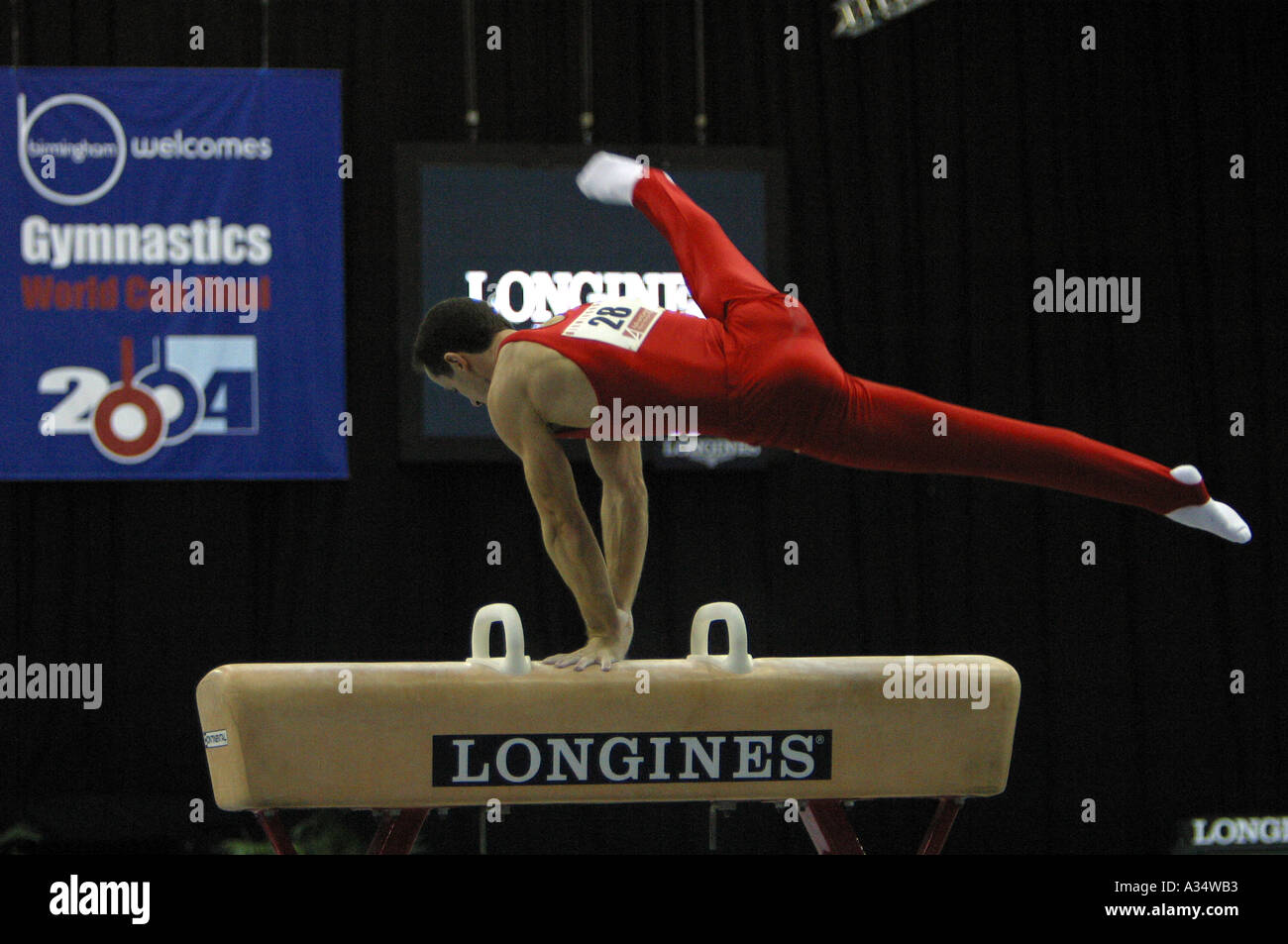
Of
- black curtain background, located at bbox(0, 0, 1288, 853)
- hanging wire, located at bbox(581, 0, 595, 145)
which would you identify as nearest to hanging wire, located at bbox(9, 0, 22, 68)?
black curtain background, located at bbox(0, 0, 1288, 853)

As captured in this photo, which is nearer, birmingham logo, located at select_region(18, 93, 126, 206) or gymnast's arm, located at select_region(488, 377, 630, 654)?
gymnast's arm, located at select_region(488, 377, 630, 654)

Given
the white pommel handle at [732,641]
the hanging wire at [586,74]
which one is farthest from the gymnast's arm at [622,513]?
the hanging wire at [586,74]

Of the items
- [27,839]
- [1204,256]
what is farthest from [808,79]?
[27,839]

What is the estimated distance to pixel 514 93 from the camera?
5594mm

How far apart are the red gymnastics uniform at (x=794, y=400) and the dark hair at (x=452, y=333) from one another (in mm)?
127

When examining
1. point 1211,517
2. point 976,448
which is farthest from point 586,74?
point 1211,517

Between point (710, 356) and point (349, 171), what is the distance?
2.55m

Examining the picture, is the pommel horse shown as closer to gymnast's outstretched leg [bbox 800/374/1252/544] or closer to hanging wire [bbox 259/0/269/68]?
gymnast's outstretched leg [bbox 800/374/1252/544]

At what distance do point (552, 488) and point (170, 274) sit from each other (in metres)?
2.56

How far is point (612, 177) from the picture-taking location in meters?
3.70

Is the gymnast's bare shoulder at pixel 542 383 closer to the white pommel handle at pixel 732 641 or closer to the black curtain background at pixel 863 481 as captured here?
the white pommel handle at pixel 732 641

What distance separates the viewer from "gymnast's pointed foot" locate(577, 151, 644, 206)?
369cm

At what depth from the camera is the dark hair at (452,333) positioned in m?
3.51
